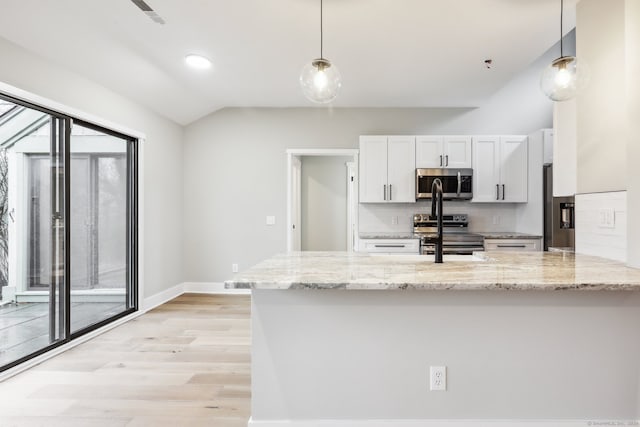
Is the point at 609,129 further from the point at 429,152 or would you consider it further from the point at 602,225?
the point at 429,152

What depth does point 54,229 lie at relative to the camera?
2.99 m

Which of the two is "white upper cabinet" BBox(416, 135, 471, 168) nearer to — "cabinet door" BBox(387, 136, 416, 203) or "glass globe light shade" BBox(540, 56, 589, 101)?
"cabinet door" BBox(387, 136, 416, 203)

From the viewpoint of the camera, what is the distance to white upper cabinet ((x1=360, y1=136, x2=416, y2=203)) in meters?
4.54

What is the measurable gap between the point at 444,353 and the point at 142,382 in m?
2.03

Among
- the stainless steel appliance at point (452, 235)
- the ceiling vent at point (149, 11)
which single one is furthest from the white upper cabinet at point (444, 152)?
the ceiling vent at point (149, 11)

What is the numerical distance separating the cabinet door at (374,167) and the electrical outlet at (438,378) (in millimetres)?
2952

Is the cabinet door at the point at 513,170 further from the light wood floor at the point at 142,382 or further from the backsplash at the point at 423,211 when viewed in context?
the light wood floor at the point at 142,382

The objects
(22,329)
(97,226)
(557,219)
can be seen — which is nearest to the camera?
(22,329)

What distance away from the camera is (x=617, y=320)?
1751 millimetres

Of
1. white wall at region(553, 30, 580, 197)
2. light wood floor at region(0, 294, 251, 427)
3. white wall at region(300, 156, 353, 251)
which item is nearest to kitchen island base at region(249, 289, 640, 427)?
light wood floor at region(0, 294, 251, 427)

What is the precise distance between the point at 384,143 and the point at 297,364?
3.33 meters

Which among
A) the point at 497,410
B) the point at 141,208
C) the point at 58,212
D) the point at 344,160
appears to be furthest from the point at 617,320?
the point at 344,160

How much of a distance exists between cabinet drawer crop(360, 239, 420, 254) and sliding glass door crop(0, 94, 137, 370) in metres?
2.79

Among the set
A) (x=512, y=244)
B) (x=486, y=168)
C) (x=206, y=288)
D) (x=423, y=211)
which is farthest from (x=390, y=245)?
(x=206, y=288)
